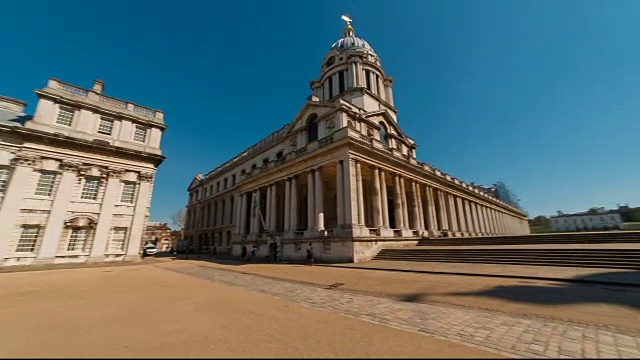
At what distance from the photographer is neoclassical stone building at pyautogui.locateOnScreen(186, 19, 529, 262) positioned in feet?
64.8

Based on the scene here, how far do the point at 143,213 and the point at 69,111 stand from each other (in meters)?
10.0

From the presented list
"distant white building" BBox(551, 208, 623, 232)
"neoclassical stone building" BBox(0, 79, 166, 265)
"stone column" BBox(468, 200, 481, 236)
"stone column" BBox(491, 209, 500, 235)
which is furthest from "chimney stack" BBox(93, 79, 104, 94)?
"distant white building" BBox(551, 208, 623, 232)

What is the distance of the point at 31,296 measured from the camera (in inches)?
304

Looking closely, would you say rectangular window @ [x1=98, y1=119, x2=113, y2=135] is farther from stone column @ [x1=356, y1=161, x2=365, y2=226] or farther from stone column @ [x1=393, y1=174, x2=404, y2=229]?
stone column @ [x1=393, y1=174, x2=404, y2=229]

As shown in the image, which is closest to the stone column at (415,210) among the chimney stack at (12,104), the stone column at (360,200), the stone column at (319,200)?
the stone column at (360,200)

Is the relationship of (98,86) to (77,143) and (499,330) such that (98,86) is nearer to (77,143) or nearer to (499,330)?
(77,143)

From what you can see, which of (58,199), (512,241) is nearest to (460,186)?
(512,241)

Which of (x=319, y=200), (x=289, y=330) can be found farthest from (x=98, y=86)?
(x=289, y=330)

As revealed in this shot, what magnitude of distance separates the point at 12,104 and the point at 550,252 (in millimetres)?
41665

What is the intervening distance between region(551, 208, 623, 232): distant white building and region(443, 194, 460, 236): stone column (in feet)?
299

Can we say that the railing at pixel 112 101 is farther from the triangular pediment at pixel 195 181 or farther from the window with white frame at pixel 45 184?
the triangular pediment at pixel 195 181

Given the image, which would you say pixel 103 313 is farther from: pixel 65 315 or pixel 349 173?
pixel 349 173

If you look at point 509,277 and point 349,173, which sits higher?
point 349,173

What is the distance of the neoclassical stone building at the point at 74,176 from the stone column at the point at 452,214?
3379 centimetres
